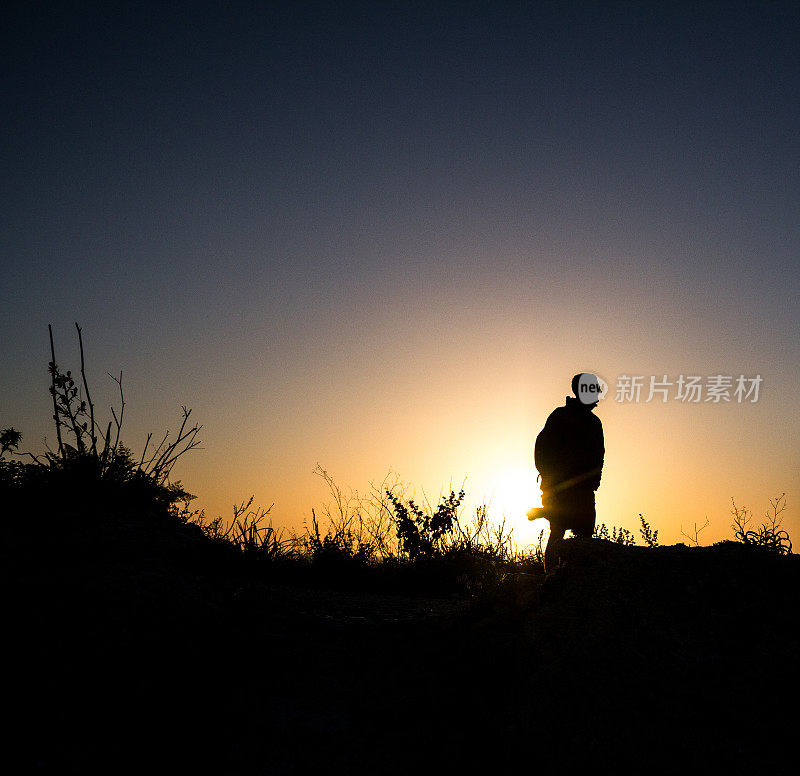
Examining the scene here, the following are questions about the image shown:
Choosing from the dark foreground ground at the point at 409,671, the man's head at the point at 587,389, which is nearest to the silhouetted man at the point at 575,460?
the man's head at the point at 587,389

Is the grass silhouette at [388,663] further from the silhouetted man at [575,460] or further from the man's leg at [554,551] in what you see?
the silhouetted man at [575,460]

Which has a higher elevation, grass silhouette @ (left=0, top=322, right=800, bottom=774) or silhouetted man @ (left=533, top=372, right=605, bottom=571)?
silhouetted man @ (left=533, top=372, right=605, bottom=571)

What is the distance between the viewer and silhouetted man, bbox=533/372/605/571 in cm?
650

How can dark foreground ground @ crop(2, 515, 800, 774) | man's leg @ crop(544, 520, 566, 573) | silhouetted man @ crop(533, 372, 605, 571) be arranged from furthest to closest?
silhouetted man @ crop(533, 372, 605, 571)
man's leg @ crop(544, 520, 566, 573)
dark foreground ground @ crop(2, 515, 800, 774)

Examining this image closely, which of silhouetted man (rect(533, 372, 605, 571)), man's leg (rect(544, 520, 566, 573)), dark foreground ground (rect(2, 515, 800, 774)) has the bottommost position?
dark foreground ground (rect(2, 515, 800, 774))

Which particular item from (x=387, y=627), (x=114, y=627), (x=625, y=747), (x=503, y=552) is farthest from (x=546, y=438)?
(x=114, y=627)

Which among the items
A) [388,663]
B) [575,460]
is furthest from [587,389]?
[388,663]

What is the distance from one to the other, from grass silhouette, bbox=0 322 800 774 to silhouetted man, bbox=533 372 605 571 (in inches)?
75.3

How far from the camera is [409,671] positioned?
12.0 feet

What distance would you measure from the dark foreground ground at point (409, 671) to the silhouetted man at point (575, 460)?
7.17 feet

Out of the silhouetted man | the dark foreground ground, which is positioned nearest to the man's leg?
the silhouetted man

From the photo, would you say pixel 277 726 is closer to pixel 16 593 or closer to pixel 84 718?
pixel 84 718

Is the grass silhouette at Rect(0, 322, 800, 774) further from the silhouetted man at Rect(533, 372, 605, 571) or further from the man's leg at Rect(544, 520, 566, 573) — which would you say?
the silhouetted man at Rect(533, 372, 605, 571)

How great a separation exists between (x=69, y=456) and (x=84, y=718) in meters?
3.20
